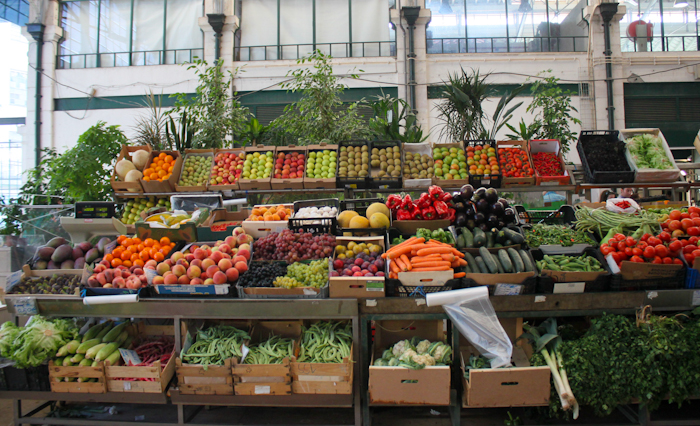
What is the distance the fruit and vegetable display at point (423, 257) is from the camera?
116 inches

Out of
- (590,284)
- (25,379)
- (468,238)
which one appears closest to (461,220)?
(468,238)

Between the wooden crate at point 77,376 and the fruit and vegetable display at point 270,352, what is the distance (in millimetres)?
1068

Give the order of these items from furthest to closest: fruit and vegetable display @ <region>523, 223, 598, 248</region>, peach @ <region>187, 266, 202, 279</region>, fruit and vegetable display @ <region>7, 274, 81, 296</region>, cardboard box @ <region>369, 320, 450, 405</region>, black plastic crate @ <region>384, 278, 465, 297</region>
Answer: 1. fruit and vegetable display @ <region>523, 223, 598, 248</region>
2. fruit and vegetable display @ <region>7, 274, 81, 296</region>
3. peach @ <region>187, 266, 202, 279</region>
4. black plastic crate @ <region>384, 278, 465, 297</region>
5. cardboard box @ <region>369, 320, 450, 405</region>

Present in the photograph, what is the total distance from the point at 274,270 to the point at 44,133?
12.9 meters

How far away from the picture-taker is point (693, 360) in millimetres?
2771

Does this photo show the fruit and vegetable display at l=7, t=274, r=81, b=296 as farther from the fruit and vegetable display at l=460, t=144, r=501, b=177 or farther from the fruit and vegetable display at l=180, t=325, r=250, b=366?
the fruit and vegetable display at l=460, t=144, r=501, b=177

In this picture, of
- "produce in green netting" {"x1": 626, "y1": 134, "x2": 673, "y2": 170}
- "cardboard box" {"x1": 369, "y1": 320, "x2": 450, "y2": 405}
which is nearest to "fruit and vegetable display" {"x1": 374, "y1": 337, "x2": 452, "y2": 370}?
"cardboard box" {"x1": 369, "y1": 320, "x2": 450, "y2": 405}

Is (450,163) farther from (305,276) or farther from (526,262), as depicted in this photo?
(305,276)

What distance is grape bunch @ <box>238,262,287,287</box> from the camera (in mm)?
3066

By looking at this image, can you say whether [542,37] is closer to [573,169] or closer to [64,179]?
[573,169]

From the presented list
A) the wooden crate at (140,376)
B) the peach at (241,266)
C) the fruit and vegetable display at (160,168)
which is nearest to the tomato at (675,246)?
the peach at (241,266)

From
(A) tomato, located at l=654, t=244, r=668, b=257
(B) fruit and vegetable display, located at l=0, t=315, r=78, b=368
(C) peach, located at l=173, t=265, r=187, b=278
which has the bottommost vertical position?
(B) fruit and vegetable display, located at l=0, t=315, r=78, b=368

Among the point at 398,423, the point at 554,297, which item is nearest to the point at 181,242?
the point at 398,423

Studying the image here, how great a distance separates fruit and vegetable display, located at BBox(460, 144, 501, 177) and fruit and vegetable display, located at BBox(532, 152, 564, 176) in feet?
1.72
